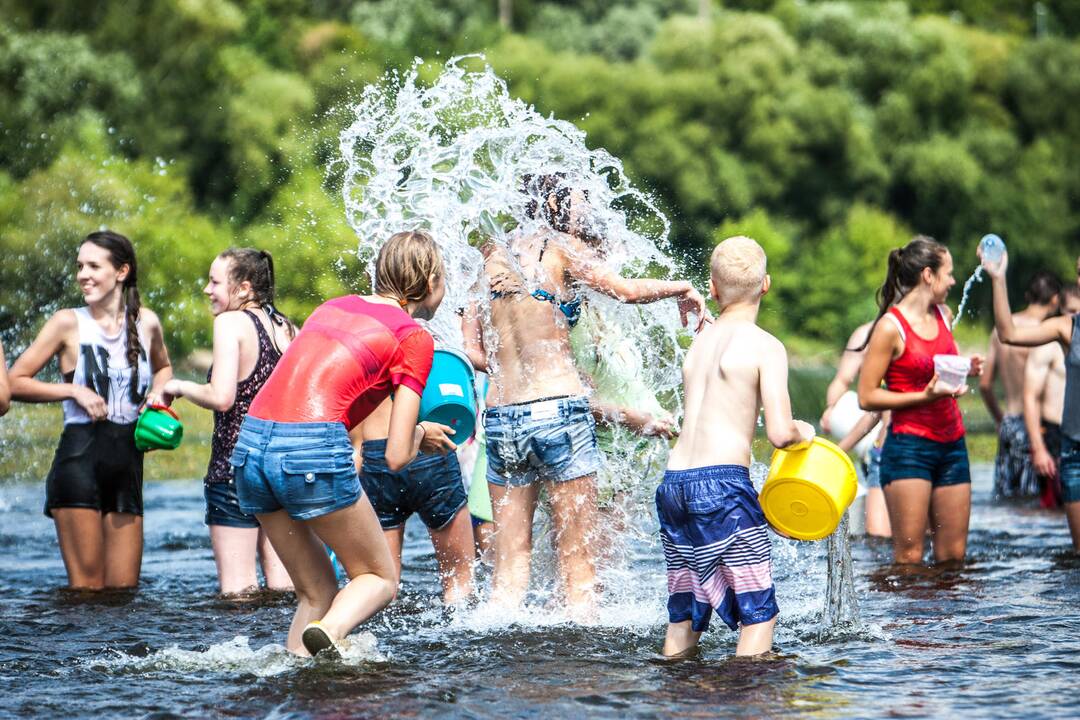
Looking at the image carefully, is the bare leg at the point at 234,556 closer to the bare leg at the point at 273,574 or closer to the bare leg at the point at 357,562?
the bare leg at the point at 273,574

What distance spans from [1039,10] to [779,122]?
2658cm

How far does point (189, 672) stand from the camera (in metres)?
5.61

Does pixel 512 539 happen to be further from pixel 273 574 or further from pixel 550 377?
pixel 273 574

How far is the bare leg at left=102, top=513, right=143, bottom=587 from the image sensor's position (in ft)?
24.6

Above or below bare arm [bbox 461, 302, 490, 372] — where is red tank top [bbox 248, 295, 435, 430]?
below

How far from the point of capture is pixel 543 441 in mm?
6035

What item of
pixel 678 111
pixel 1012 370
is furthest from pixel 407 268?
pixel 678 111

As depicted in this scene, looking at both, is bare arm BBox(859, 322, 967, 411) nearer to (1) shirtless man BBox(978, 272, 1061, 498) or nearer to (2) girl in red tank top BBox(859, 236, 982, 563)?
(2) girl in red tank top BBox(859, 236, 982, 563)

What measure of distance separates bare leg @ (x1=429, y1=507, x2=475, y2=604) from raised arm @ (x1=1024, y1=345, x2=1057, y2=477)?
4292 mm

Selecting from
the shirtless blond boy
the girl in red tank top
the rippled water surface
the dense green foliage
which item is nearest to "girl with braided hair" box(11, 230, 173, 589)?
the rippled water surface

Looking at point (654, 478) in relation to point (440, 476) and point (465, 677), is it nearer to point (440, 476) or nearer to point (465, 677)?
point (440, 476)

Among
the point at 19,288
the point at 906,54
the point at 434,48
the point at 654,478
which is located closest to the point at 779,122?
the point at 906,54

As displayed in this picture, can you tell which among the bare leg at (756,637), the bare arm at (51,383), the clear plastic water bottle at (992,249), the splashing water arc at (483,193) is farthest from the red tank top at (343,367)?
the clear plastic water bottle at (992,249)

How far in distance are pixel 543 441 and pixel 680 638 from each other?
3.46 feet
